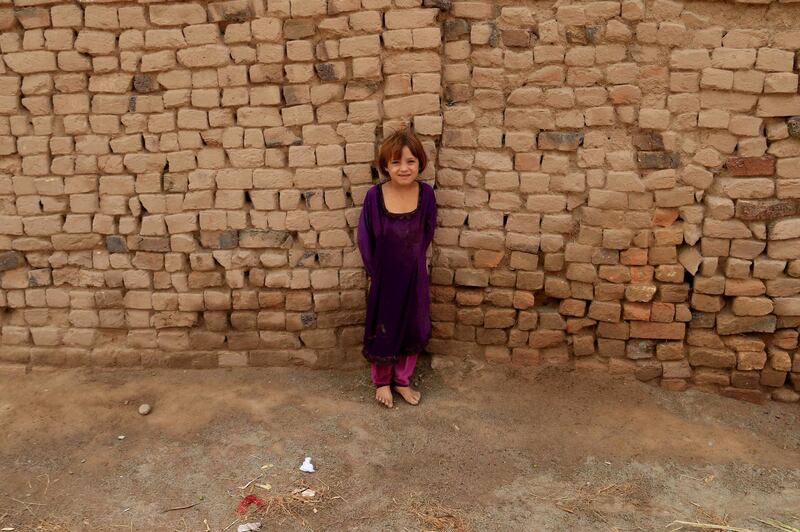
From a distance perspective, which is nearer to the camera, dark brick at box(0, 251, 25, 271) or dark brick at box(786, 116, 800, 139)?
dark brick at box(786, 116, 800, 139)

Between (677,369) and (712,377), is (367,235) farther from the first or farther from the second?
(712,377)

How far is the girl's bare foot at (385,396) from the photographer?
3.78m

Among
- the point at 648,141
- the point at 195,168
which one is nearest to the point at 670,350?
the point at 648,141

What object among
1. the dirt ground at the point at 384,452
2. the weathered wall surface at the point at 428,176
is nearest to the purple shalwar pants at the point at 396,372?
the dirt ground at the point at 384,452

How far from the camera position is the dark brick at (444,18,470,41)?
3.65 m

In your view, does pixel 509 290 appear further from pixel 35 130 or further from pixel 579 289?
pixel 35 130

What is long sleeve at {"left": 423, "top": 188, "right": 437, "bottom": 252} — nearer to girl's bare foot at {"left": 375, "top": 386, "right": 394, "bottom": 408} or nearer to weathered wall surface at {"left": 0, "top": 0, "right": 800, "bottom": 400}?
weathered wall surface at {"left": 0, "top": 0, "right": 800, "bottom": 400}

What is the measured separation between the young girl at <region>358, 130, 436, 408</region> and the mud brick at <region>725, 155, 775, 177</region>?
1.64m

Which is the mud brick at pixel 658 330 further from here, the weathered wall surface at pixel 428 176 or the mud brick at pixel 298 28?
the mud brick at pixel 298 28

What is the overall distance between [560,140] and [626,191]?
0.47 m

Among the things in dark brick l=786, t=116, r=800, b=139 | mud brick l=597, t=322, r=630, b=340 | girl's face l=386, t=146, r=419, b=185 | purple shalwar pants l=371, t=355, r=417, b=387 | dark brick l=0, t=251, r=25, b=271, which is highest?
dark brick l=786, t=116, r=800, b=139

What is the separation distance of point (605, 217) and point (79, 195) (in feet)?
10.3

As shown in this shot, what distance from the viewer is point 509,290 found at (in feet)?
13.0

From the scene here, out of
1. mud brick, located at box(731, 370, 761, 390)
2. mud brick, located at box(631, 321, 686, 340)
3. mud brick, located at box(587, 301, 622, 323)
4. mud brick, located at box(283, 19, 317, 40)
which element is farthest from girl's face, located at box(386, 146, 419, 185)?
mud brick, located at box(731, 370, 761, 390)
